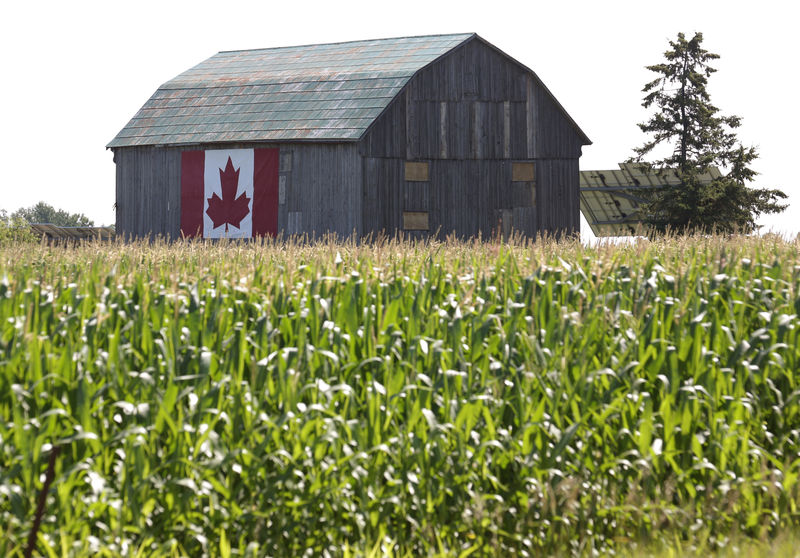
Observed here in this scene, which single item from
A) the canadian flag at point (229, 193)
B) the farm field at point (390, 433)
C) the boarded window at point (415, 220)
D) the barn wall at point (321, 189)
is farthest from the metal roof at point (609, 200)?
the farm field at point (390, 433)

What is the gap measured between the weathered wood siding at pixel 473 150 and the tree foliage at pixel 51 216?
378ft

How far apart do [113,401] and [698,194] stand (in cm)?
3249

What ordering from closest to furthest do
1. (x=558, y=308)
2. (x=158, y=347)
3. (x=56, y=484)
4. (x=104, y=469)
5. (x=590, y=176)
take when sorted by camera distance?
(x=56, y=484)
(x=104, y=469)
(x=158, y=347)
(x=558, y=308)
(x=590, y=176)

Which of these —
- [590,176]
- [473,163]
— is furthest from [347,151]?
[590,176]

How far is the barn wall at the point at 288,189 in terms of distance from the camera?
26.6 meters

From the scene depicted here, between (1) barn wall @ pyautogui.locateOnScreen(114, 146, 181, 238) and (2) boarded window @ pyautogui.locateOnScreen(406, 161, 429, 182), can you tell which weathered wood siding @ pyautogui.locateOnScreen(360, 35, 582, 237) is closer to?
(2) boarded window @ pyautogui.locateOnScreen(406, 161, 429, 182)

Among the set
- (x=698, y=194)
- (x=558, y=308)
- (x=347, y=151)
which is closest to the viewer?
(x=558, y=308)

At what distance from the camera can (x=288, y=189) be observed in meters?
27.7

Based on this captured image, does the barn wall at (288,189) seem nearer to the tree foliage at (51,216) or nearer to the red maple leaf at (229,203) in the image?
the red maple leaf at (229,203)

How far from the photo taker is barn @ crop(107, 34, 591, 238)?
1064 inches

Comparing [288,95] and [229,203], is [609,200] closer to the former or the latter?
[288,95]

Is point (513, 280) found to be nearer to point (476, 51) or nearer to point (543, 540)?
point (543, 540)

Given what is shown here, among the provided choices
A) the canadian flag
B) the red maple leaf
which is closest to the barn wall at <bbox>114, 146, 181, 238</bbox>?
the canadian flag

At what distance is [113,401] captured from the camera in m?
6.41
